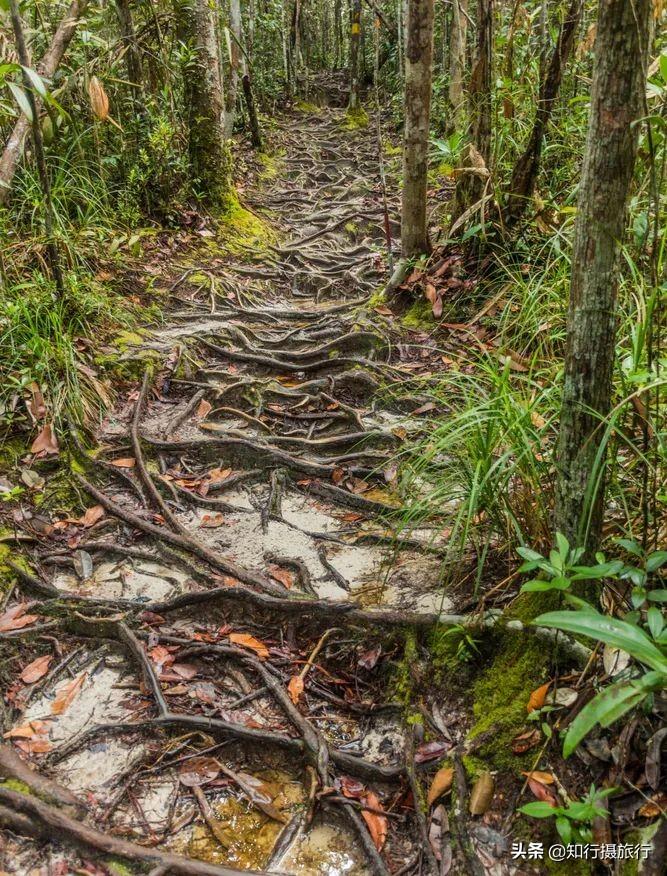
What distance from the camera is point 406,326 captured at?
18.5ft

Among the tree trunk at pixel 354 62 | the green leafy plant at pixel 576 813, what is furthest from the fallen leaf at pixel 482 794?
the tree trunk at pixel 354 62

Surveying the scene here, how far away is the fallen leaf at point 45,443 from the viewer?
382cm

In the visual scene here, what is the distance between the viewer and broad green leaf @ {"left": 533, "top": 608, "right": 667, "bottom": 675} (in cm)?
144

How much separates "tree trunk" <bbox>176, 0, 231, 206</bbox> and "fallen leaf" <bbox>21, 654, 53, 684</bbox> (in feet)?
19.5

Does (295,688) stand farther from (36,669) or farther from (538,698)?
(36,669)

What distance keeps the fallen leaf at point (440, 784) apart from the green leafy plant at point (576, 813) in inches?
18.6

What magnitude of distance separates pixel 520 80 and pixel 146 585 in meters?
5.65

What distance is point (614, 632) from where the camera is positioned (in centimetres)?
150

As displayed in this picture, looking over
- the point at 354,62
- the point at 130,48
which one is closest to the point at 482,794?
the point at 130,48

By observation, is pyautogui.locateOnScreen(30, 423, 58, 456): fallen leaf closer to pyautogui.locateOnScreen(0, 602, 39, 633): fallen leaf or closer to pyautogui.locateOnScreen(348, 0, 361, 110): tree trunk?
pyautogui.locateOnScreen(0, 602, 39, 633): fallen leaf

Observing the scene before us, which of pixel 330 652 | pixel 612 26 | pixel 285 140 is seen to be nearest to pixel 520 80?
pixel 612 26

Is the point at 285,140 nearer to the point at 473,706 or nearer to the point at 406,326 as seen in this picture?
the point at 406,326

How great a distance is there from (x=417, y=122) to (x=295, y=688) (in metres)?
4.72

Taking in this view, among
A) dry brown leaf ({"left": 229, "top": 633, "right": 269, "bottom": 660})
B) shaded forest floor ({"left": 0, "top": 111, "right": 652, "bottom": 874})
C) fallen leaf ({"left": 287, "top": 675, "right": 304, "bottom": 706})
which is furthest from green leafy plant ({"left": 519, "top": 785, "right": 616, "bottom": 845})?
dry brown leaf ({"left": 229, "top": 633, "right": 269, "bottom": 660})
